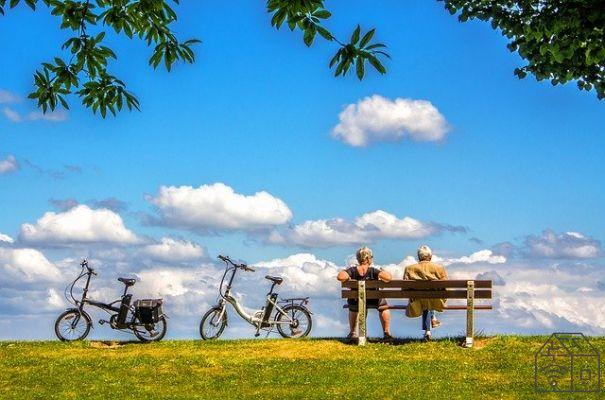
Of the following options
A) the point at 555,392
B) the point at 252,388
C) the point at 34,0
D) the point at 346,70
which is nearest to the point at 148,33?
the point at 34,0

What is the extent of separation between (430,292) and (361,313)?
1.84 metres

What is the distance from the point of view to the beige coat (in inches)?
859

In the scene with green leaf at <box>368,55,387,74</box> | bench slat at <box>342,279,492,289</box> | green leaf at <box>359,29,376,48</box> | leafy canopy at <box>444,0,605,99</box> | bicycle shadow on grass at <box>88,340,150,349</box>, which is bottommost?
bicycle shadow on grass at <box>88,340,150,349</box>

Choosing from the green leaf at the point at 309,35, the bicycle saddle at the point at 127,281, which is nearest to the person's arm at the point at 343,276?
the bicycle saddle at the point at 127,281

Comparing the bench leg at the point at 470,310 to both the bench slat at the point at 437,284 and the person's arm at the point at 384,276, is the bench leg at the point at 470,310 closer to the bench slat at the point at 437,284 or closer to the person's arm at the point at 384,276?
the bench slat at the point at 437,284

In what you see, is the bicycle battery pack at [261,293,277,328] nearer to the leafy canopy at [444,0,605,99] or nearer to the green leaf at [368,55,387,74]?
the leafy canopy at [444,0,605,99]

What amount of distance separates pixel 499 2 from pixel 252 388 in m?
11.0

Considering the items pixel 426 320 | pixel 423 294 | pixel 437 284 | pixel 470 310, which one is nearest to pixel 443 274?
pixel 437 284

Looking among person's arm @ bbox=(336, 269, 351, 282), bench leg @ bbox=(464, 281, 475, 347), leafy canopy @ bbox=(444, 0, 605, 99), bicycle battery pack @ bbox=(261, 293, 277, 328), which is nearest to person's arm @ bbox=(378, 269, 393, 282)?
person's arm @ bbox=(336, 269, 351, 282)

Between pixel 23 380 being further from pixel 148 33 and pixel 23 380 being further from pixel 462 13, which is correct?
pixel 462 13

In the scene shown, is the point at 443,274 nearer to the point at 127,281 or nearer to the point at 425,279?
the point at 425,279

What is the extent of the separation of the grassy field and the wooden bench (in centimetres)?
67

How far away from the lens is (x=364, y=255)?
22453 millimetres

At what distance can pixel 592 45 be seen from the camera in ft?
63.3
